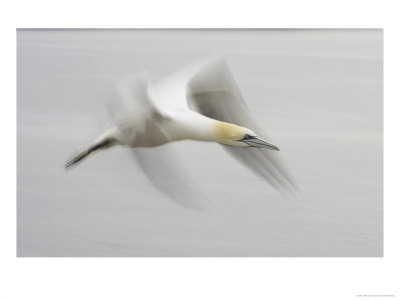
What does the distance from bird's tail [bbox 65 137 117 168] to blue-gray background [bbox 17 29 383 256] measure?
3 cm

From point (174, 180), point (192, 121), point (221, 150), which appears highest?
point (192, 121)

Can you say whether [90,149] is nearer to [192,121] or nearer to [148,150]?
[148,150]

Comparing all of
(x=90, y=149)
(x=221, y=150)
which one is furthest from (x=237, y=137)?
(x=90, y=149)

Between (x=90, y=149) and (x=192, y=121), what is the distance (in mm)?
541

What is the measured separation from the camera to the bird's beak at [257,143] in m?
2.49

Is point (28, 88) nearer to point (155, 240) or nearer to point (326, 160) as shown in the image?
point (155, 240)

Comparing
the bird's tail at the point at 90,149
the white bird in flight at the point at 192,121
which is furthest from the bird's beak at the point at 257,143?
the bird's tail at the point at 90,149

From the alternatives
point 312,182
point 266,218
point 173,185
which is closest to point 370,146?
point 312,182

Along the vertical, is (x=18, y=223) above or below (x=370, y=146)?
below

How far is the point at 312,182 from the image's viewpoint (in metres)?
2.48

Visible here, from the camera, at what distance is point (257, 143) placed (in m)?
2.50

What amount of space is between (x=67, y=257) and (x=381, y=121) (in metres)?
1.74

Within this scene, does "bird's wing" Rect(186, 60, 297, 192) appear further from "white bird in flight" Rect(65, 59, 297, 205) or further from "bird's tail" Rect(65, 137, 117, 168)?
"bird's tail" Rect(65, 137, 117, 168)
